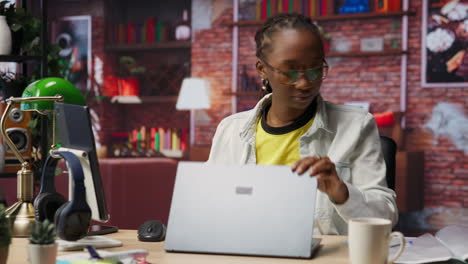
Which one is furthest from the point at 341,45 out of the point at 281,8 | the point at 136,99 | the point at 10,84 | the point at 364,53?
the point at 10,84

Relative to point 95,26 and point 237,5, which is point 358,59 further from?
point 95,26

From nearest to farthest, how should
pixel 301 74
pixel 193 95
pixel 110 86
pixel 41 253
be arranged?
pixel 41 253, pixel 301 74, pixel 193 95, pixel 110 86

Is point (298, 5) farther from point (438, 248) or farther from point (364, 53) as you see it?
point (438, 248)

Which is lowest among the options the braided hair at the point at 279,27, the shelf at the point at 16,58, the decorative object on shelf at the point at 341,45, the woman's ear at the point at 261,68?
the woman's ear at the point at 261,68

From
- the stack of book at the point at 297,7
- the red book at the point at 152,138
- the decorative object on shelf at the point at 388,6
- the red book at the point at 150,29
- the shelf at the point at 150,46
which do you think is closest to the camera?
the decorative object on shelf at the point at 388,6

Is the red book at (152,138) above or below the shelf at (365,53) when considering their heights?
below

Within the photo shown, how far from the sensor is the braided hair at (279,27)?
1.69 metres

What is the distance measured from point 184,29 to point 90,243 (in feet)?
20.6

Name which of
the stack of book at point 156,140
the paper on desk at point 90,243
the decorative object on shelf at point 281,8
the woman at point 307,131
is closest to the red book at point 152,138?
the stack of book at point 156,140

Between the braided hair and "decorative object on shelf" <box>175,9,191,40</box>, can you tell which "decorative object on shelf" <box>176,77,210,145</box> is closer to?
"decorative object on shelf" <box>175,9,191,40</box>

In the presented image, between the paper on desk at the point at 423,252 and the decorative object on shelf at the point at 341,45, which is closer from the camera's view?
the paper on desk at the point at 423,252

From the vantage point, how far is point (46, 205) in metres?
1.47

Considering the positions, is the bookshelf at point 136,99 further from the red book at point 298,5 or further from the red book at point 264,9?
the red book at point 298,5

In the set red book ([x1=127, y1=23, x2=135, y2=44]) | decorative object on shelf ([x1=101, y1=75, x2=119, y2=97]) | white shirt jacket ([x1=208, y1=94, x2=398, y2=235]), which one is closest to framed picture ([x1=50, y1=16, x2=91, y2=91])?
decorative object on shelf ([x1=101, y1=75, x2=119, y2=97])
